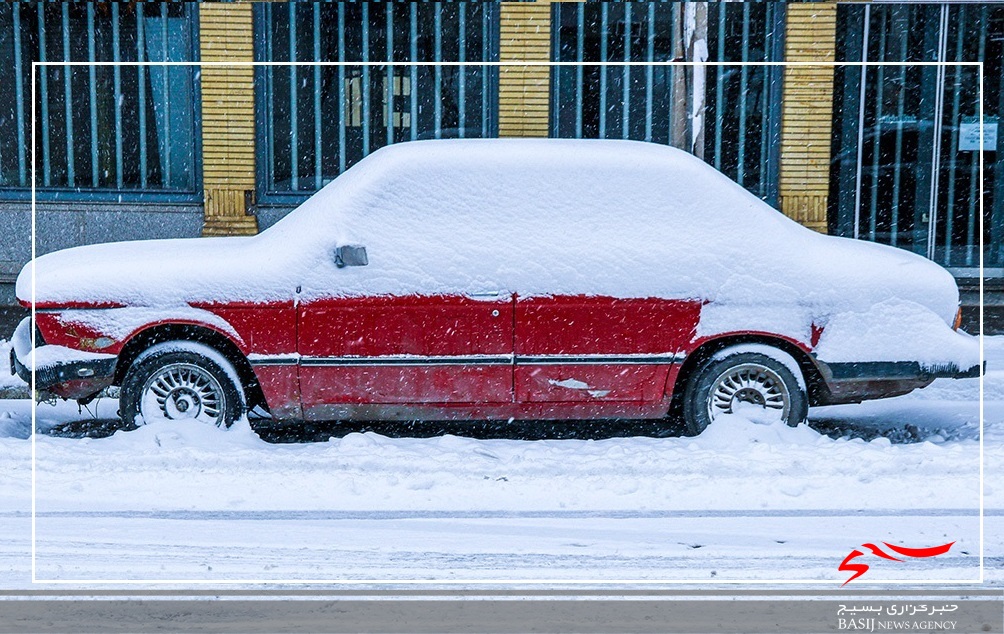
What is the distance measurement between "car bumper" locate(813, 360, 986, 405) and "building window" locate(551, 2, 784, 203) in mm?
6872

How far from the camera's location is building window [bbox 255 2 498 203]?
13.5 metres

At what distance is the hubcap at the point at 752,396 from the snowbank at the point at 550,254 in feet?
1.09

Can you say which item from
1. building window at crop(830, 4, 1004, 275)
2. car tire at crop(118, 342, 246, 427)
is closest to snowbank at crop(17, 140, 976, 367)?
car tire at crop(118, 342, 246, 427)

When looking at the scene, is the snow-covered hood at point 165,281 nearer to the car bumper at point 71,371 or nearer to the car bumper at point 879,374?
the car bumper at point 71,371

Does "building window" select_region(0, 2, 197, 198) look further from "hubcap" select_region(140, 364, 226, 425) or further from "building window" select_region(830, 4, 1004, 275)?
"building window" select_region(830, 4, 1004, 275)

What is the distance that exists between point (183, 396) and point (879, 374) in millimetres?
4090

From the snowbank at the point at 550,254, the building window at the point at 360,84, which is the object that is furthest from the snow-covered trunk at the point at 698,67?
the snowbank at the point at 550,254

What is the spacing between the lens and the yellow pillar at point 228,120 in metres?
13.3

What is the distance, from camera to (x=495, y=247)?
22.3 ft

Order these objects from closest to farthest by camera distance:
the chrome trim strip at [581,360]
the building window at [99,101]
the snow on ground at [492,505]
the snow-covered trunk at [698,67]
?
the snow on ground at [492,505]
the chrome trim strip at [581,360]
the snow-covered trunk at [698,67]
the building window at [99,101]

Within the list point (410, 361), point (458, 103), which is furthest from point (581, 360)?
point (458, 103)

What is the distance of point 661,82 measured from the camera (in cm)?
1365

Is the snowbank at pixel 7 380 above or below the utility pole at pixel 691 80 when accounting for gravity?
below

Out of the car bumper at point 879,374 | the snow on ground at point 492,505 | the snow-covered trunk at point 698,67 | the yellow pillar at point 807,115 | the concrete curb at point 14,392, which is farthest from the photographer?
the yellow pillar at point 807,115
